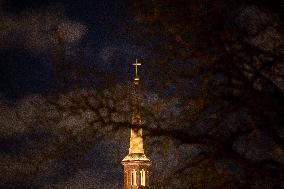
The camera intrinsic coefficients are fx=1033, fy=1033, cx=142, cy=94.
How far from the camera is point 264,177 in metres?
17.6

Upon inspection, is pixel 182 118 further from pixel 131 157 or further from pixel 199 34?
pixel 131 157

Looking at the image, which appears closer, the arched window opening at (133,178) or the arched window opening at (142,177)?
the arched window opening at (133,178)

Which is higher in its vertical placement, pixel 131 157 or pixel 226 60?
pixel 131 157

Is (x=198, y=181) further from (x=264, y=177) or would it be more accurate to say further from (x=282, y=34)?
(x=282, y=34)

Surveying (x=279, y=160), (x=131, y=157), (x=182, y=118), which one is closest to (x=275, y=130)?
(x=279, y=160)

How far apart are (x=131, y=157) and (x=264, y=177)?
54.9 m

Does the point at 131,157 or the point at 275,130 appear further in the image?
the point at 131,157

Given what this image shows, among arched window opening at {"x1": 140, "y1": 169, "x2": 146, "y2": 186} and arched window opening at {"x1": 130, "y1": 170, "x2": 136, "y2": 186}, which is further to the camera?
arched window opening at {"x1": 140, "y1": 169, "x2": 146, "y2": 186}

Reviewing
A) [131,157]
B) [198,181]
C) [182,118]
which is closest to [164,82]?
[182,118]

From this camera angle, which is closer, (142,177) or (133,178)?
(133,178)

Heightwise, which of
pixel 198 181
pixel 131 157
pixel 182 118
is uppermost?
pixel 131 157

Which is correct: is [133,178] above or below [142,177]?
below

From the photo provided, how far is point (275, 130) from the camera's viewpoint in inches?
687

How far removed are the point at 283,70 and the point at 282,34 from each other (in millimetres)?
648
